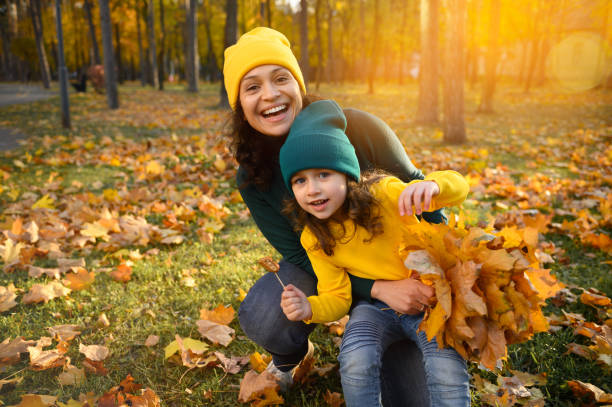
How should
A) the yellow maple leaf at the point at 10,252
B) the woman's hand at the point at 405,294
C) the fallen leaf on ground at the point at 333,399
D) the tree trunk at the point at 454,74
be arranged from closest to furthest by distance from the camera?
the woman's hand at the point at 405,294, the fallen leaf on ground at the point at 333,399, the yellow maple leaf at the point at 10,252, the tree trunk at the point at 454,74

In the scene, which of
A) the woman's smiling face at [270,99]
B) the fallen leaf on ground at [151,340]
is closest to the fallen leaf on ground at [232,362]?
the fallen leaf on ground at [151,340]

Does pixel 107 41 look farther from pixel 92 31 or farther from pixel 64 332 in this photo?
pixel 64 332

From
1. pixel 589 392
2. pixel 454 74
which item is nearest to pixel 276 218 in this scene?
pixel 589 392

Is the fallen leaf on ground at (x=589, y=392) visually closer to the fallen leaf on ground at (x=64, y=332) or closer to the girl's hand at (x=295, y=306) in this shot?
the girl's hand at (x=295, y=306)

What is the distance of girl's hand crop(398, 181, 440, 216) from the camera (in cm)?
149

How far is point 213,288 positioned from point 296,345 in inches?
46.3

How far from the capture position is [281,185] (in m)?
2.05

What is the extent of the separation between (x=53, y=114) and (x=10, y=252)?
10655mm

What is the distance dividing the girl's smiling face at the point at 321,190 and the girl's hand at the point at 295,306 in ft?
1.14

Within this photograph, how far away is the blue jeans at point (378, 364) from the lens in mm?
1439

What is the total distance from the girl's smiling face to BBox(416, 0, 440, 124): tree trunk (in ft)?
30.7

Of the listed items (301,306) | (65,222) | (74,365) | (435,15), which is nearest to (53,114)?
(65,222)

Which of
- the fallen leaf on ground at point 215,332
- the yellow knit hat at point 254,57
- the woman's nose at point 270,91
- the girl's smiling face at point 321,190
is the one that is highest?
the yellow knit hat at point 254,57

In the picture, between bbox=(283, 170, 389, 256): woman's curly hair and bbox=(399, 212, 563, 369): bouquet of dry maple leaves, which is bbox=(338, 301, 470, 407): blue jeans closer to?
bbox=(399, 212, 563, 369): bouquet of dry maple leaves
